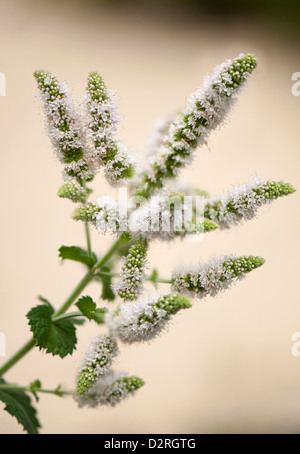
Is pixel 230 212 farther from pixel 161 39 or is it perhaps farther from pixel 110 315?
pixel 161 39

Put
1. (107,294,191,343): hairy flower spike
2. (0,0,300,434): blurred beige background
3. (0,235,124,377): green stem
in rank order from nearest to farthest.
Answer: (107,294,191,343): hairy flower spike
(0,235,124,377): green stem
(0,0,300,434): blurred beige background

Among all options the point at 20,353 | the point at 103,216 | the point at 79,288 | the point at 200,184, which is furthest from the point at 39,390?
the point at 200,184

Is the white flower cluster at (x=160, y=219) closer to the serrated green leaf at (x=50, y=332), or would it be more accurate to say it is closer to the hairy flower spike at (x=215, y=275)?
the hairy flower spike at (x=215, y=275)

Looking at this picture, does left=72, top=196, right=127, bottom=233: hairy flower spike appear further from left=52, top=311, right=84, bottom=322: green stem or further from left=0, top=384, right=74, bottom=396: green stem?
left=0, top=384, right=74, bottom=396: green stem

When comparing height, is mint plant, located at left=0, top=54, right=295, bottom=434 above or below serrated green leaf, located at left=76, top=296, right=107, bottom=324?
above

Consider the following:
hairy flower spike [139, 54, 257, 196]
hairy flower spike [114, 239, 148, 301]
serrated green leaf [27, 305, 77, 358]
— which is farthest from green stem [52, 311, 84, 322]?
hairy flower spike [139, 54, 257, 196]

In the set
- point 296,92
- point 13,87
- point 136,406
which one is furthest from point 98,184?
point 296,92

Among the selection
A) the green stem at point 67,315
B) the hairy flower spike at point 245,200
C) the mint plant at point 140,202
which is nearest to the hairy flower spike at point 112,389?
the mint plant at point 140,202
